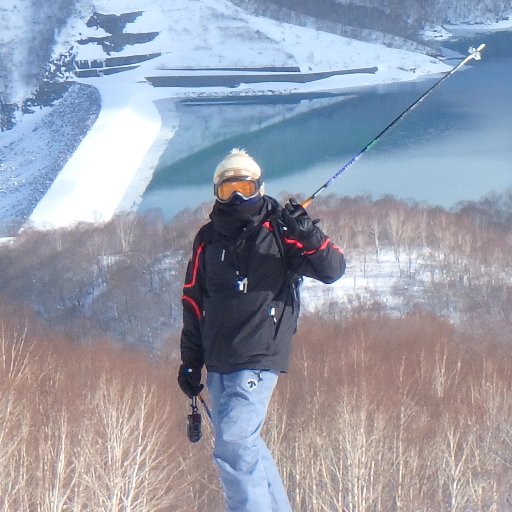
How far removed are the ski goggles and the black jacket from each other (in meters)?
0.04

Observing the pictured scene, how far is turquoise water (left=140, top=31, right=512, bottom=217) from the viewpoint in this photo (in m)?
21.1

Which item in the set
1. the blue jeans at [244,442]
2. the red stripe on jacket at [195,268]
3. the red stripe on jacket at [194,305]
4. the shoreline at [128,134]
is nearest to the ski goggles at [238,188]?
the red stripe on jacket at [195,268]

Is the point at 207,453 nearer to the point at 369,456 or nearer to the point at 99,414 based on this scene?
the point at 99,414

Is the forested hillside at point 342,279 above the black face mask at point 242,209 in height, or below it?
below

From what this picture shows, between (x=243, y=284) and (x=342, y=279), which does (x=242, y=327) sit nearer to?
(x=243, y=284)

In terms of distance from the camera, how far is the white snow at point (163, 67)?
81.8 ft

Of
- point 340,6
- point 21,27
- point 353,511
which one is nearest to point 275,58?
point 340,6

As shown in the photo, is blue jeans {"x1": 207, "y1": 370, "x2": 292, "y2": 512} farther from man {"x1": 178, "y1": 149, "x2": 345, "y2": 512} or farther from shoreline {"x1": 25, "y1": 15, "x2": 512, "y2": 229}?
shoreline {"x1": 25, "y1": 15, "x2": 512, "y2": 229}

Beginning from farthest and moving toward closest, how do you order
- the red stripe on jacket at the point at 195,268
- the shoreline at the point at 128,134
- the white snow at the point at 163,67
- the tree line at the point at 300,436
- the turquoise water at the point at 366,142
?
the white snow at the point at 163,67 → the shoreline at the point at 128,134 → the turquoise water at the point at 366,142 → the tree line at the point at 300,436 → the red stripe on jacket at the point at 195,268

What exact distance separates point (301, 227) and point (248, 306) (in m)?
0.21

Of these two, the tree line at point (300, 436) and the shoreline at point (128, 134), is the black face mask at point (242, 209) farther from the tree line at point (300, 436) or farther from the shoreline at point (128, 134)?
the shoreline at point (128, 134)

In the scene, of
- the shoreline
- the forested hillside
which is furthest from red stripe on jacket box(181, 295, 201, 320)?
the shoreline

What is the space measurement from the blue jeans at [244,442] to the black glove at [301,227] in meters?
0.30

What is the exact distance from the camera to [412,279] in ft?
55.7
